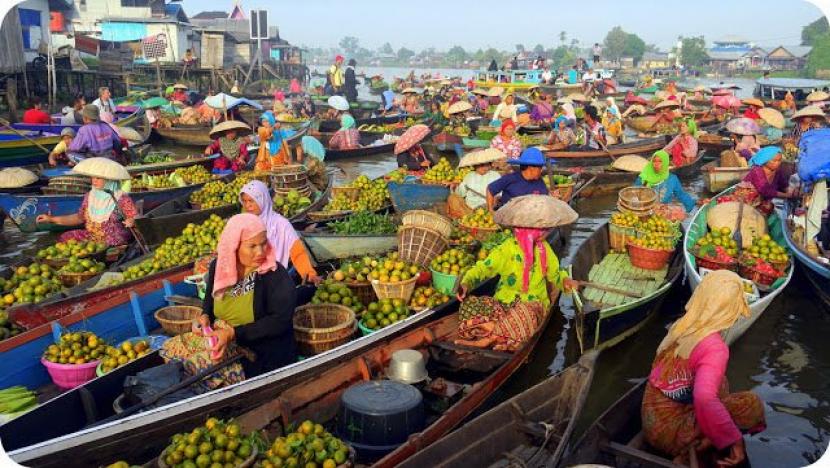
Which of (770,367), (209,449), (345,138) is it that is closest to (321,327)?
(209,449)

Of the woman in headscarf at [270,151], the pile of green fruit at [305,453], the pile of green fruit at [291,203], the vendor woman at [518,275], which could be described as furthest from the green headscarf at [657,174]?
the pile of green fruit at [305,453]

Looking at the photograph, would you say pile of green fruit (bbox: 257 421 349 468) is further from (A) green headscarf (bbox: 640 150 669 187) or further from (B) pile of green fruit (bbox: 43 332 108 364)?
(A) green headscarf (bbox: 640 150 669 187)

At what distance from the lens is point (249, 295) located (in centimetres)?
433

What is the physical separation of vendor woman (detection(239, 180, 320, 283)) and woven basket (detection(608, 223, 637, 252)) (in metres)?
4.73

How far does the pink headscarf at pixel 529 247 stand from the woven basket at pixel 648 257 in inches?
110

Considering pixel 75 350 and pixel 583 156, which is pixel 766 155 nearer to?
pixel 583 156

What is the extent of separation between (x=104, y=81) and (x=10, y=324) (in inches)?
1159

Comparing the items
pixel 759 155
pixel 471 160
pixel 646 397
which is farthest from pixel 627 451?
pixel 759 155

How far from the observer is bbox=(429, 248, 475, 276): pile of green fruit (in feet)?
20.3

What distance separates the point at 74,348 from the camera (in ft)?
15.9

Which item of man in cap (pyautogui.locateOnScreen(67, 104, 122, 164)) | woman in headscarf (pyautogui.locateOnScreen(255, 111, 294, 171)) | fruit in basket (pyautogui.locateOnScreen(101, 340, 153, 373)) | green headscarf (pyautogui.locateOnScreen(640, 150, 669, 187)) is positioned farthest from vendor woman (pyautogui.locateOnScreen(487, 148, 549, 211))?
man in cap (pyautogui.locateOnScreen(67, 104, 122, 164))

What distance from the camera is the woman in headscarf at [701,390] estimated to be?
342 cm

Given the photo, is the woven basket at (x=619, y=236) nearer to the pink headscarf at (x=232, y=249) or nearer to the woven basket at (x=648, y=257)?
the woven basket at (x=648, y=257)

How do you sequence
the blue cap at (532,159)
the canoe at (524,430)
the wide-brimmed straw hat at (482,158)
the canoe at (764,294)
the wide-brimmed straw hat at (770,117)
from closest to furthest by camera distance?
the canoe at (524,430) → the canoe at (764,294) → the blue cap at (532,159) → the wide-brimmed straw hat at (482,158) → the wide-brimmed straw hat at (770,117)
